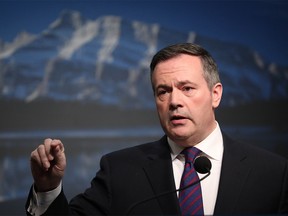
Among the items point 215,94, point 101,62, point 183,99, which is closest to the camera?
point 183,99

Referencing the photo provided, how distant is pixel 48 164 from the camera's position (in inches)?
54.2

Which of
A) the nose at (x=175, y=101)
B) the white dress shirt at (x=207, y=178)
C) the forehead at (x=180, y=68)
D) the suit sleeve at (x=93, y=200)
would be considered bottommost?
the suit sleeve at (x=93, y=200)

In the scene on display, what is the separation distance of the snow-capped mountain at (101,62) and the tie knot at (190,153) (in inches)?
50.4

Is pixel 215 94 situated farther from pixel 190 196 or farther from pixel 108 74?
pixel 108 74

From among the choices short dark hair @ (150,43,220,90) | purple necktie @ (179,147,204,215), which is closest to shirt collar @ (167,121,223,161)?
purple necktie @ (179,147,204,215)

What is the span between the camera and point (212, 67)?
1.84 m

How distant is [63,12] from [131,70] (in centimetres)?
64

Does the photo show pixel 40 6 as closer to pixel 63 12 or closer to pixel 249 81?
pixel 63 12

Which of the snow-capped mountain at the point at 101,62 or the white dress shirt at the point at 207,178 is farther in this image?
the snow-capped mountain at the point at 101,62

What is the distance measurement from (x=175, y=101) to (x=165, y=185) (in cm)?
34

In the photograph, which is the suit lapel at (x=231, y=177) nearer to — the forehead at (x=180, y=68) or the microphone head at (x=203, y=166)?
the microphone head at (x=203, y=166)

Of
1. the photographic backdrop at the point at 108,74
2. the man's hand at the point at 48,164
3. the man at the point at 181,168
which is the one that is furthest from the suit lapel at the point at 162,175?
the photographic backdrop at the point at 108,74

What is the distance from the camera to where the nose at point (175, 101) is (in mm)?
1702

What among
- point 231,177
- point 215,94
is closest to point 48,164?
point 231,177
